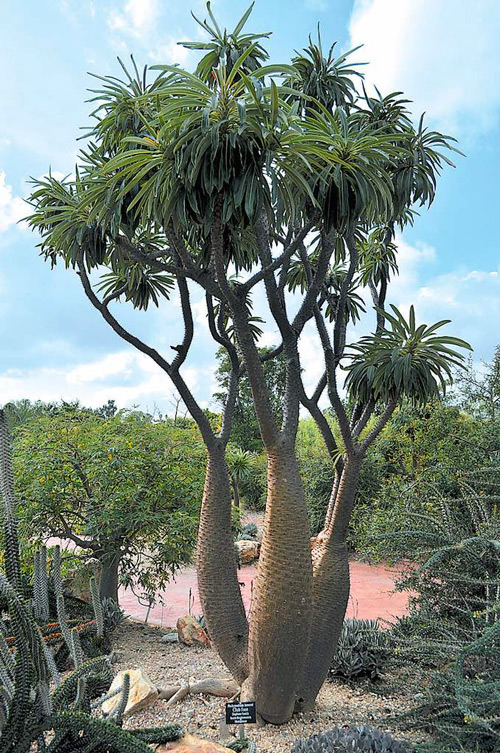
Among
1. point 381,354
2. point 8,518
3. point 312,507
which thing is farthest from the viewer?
point 312,507

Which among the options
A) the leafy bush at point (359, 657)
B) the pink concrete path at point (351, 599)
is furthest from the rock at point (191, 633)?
the leafy bush at point (359, 657)

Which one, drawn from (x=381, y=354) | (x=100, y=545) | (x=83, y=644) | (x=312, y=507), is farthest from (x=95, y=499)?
(x=312, y=507)

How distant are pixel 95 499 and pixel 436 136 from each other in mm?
4846

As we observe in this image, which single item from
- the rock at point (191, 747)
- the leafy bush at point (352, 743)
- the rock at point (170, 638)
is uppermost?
the leafy bush at point (352, 743)

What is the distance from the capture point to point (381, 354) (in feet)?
15.3

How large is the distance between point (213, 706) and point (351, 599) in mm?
5489

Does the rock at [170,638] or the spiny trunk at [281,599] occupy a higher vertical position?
the spiny trunk at [281,599]

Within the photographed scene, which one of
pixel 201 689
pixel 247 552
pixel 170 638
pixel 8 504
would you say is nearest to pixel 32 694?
pixel 8 504

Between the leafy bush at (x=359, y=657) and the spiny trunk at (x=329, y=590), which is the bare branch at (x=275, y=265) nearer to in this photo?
the spiny trunk at (x=329, y=590)

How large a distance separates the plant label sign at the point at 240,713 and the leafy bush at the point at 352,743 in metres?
0.38

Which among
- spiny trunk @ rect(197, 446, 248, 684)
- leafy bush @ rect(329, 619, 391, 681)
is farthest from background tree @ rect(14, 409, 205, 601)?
leafy bush @ rect(329, 619, 391, 681)

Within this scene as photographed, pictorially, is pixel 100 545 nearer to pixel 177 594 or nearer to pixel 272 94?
pixel 177 594

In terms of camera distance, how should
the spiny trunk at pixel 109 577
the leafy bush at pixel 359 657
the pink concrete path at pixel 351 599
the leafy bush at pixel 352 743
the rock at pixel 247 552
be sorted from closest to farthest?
the leafy bush at pixel 352 743 → the leafy bush at pixel 359 657 → the spiny trunk at pixel 109 577 → the pink concrete path at pixel 351 599 → the rock at pixel 247 552

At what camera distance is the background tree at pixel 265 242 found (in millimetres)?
3400
